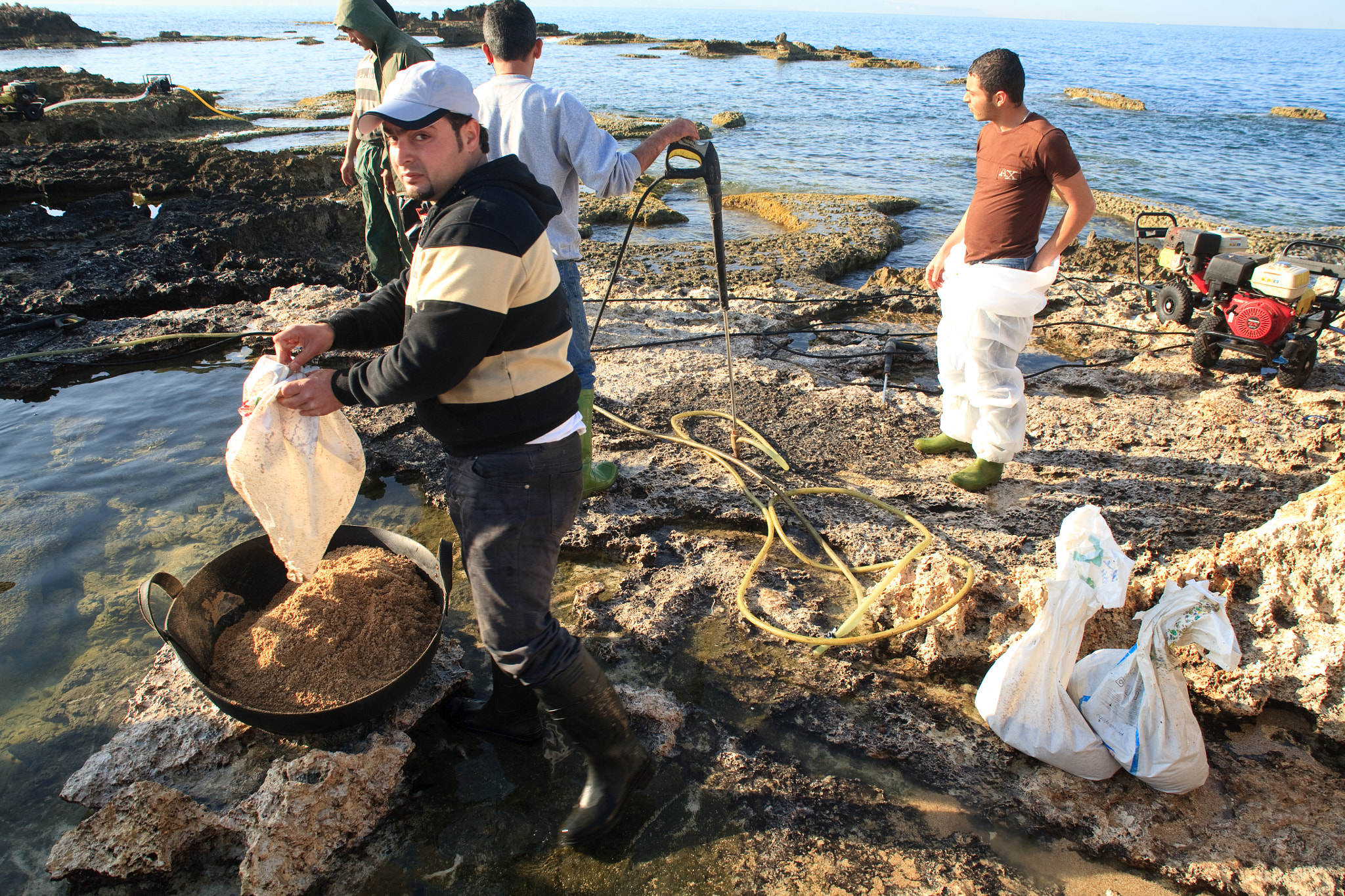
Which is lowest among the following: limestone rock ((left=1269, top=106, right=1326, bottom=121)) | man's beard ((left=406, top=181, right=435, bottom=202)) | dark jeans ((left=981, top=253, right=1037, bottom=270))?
dark jeans ((left=981, top=253, right=1037, bottom=270))

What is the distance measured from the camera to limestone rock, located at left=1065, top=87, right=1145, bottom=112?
85.8 feet

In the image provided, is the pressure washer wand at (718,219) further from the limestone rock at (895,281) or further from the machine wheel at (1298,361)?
the machine wheel at (1298,361)

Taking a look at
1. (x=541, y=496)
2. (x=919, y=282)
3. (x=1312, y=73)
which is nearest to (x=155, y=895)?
(x=541, y=496)

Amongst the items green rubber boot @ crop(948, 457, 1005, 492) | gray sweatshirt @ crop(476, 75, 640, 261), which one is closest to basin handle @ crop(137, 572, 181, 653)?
gray sweatshirt @ crop(476, 75, 640, 261)

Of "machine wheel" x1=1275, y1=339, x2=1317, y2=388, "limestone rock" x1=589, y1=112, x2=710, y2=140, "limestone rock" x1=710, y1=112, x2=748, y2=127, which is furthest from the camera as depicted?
"limestone rock" x1=710, y1=112, x2=748, y2=127

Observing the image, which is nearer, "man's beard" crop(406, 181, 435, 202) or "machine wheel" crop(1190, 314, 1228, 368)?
"man's beard" crop(406, 181, 435, 202)

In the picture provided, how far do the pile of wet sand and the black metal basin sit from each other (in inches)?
2.4

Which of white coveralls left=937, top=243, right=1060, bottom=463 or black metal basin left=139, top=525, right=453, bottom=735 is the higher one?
white coveralls left=937, top=243, right=1060, bottom=463

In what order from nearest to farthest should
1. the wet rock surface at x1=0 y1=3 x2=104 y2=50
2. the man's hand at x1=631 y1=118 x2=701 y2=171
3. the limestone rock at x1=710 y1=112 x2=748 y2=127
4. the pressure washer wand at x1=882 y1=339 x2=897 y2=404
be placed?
the man's hand at x1=631 y1=118 x2=701 y2=171 → the pressure washer wand at x1=882 y1=339 x2=897 y2=404 → the limestone rock at x1=710 y1=112 x2=748 y2=127 → the wet rock surface at x1=0 y1=3 x2=104 y2=50

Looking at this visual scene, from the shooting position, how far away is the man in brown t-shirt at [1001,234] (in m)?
3.29

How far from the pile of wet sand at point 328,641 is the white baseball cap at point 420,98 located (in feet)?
5.11

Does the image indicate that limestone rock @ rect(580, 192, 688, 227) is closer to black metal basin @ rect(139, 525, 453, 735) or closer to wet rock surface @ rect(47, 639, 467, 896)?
black metal basin @ rect(139, 525, 453, 735)

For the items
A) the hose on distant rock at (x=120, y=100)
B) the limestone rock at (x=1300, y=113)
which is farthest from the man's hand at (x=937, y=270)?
the limestone rock at (x=1300, y=113)

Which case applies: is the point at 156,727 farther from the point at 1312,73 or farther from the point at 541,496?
the point at 1312,73
